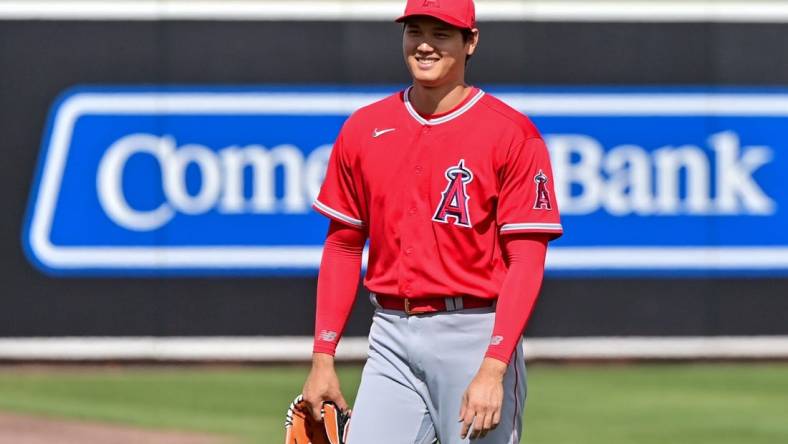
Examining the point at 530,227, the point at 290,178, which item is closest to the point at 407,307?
the point at 530,227

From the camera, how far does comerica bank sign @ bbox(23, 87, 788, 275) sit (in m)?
11.5

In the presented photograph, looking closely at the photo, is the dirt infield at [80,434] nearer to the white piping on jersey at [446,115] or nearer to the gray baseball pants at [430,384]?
the gray baseball pants at [430,384]

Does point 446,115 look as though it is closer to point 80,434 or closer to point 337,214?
point 337,214

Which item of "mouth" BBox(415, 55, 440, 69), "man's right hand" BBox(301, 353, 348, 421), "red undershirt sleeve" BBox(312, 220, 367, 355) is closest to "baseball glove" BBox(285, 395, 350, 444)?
"man's right hand" BBox(301, 353, 348, 421)

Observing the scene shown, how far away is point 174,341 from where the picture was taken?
11.6 m

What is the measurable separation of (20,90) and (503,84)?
3557 mm

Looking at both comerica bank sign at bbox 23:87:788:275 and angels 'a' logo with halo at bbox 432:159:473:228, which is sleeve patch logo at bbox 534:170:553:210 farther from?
comerica bank sign at bbox 23:87:788:275

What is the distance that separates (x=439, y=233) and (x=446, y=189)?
14cm

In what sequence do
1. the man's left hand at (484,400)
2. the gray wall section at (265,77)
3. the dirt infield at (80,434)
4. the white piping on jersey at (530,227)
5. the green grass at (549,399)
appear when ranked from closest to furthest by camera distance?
the man's left hand at (484,400) < the white piping on jersey at (530,227) < the dirt infield at (80,434) < the green grass at (549,399) < the gray wall section at (265,77)

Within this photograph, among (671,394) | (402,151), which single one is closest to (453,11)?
(402,151)

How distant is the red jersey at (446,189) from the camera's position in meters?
4.67

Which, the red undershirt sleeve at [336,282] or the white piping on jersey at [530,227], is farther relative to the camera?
the red undershirt sleeve at [336,282]

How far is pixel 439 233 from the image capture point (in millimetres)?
4754

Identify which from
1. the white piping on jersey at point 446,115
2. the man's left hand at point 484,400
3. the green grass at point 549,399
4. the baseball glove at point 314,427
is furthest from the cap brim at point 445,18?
the green grass at point 549,399
